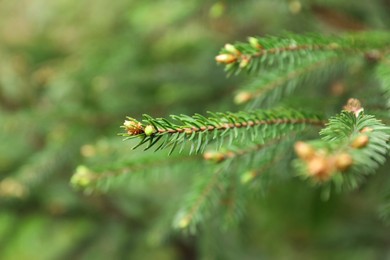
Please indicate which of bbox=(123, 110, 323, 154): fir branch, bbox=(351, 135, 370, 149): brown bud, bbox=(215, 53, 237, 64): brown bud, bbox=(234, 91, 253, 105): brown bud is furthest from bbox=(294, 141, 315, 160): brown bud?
bbox=(234, 91, 253, 105): brown bud

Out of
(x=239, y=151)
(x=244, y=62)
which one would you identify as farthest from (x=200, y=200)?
(x=244, y=62)

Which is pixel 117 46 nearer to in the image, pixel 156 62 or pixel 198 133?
pixel 156 62

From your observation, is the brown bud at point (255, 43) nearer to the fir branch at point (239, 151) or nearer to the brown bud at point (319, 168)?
the fir branch at point (239, 151)

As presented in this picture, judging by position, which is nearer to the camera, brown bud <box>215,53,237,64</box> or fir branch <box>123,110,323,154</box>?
fir branch <box>123,110,323,154</box>

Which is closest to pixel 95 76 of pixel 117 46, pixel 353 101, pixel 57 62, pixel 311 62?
pixel 117 46

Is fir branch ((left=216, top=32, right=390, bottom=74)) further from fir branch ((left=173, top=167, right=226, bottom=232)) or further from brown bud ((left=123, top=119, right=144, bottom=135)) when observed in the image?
fir branch ((left=173, top=167, right=226, bottom=232))

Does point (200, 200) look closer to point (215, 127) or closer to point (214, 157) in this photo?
point (214, 157)

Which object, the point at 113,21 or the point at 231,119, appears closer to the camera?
the point at 231,119

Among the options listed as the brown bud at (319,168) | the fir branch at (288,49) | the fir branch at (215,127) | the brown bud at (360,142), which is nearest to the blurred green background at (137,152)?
the fir branch at (288,49)
